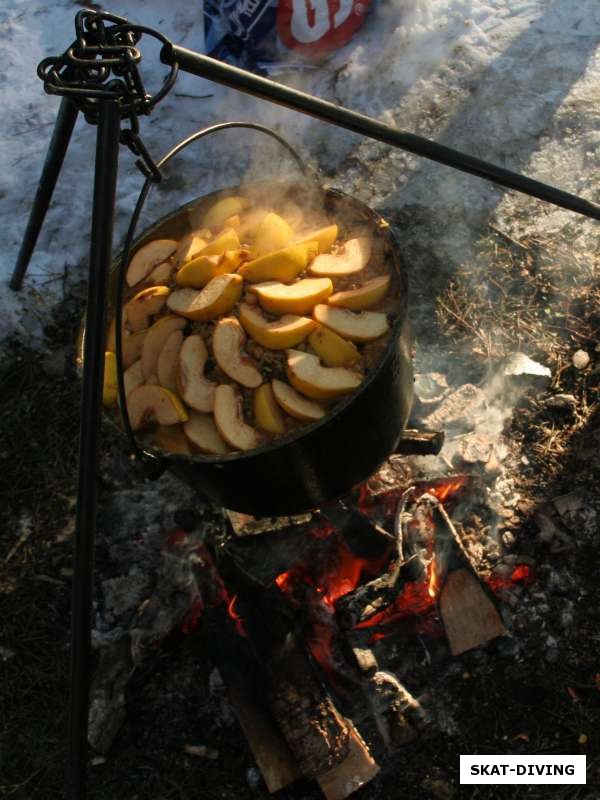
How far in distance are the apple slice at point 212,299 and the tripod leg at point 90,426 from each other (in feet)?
2.02

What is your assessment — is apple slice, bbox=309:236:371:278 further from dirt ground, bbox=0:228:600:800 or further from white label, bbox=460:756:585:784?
white label, bbox=460:756:585:784

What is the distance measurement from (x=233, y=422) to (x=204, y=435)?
117mm

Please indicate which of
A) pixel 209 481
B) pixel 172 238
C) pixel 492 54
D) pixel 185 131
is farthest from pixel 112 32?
pixel 492 54

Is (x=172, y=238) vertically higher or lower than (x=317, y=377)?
higher

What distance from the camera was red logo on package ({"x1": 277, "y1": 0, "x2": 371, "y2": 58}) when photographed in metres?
5.01

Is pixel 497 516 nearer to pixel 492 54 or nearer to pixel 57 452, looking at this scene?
pixel 57 452

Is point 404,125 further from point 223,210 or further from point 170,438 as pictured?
point 170,438

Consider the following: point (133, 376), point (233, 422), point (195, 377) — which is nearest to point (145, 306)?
point (133, 376)

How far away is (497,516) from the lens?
3.46 m

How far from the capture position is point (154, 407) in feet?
8.20

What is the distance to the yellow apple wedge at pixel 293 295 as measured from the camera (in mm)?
2516

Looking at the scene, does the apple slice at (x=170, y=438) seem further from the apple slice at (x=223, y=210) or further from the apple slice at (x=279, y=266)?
the apple slice at (x=223, y=210)

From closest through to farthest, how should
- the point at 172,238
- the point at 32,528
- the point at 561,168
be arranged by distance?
the point at 172,238 → the point at 32,528 → the point at 561,168

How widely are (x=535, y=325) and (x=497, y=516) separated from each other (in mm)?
1205
